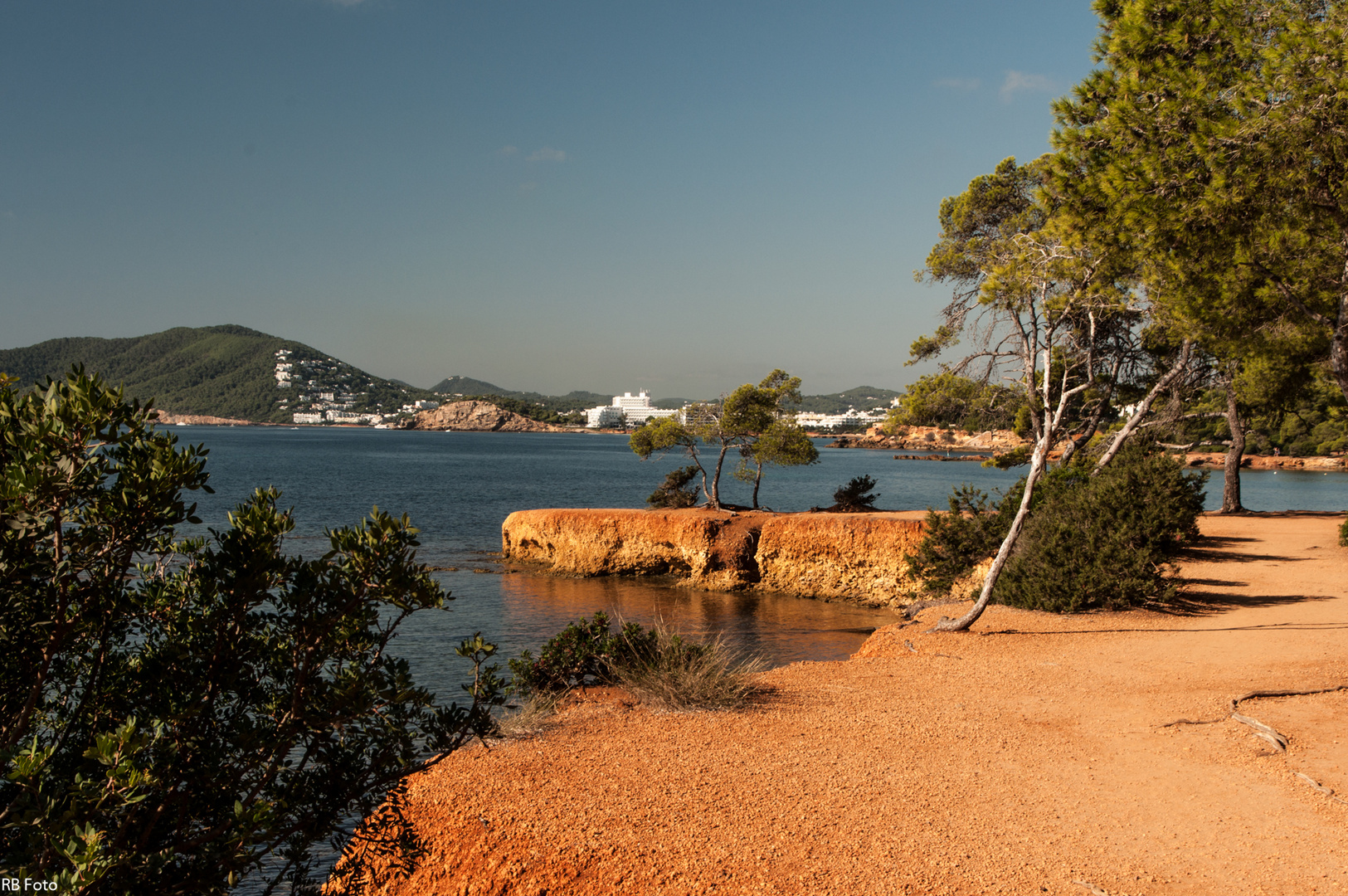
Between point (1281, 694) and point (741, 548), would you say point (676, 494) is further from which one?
point (1281, 694)

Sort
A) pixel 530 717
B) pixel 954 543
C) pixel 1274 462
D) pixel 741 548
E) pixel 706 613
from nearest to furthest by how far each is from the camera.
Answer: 1. pixel 530 717
2. pixel 954 543
3. pixel 706 613
4. pixel 741 548
5. pixel 1274 462

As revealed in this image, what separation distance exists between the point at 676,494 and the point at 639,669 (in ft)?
71.9

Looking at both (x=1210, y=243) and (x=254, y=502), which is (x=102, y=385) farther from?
(x=1210, y=243)

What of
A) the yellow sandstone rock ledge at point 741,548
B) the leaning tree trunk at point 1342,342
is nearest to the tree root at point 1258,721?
the leaning tree trunk at point 1342,342

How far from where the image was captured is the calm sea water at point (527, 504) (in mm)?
17281

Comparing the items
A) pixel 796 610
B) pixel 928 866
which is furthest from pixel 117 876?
pixel 796 610

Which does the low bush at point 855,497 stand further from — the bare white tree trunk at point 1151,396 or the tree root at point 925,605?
the tree root at point 925,605

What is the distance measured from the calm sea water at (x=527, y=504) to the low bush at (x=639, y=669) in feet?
10.2

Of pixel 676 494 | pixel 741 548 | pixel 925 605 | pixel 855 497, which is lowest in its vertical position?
pixel 741 548

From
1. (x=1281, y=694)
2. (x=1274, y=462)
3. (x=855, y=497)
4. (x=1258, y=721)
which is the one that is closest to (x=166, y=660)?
(x=1258, y=721)

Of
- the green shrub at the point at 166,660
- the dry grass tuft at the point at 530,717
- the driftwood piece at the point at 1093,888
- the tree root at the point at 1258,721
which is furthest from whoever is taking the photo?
the dry grass tuft at the point at 530,717

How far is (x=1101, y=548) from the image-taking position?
1284 cm

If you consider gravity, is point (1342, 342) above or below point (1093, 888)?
above

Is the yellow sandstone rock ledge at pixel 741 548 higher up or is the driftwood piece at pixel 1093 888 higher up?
the driftwood piece at pixel 1093 888
